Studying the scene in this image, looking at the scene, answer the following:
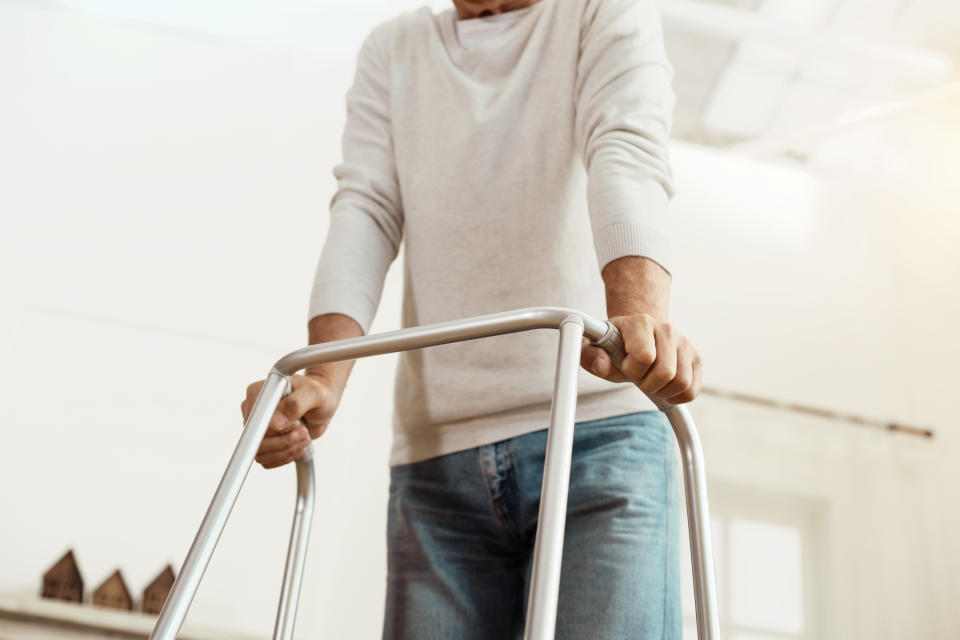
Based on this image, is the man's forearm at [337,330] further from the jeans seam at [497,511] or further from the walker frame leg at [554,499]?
the walker frame leg at [554,499]

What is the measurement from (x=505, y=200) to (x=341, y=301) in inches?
8.5

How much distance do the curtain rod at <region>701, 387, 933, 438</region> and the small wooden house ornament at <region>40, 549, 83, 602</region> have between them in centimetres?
189

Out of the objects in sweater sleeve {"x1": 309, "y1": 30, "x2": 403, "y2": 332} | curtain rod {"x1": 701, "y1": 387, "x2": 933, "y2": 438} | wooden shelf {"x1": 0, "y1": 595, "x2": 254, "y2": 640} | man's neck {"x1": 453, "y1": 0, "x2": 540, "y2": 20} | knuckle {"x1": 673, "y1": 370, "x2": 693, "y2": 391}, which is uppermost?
curtain rod {"x1": 701, "y1": 387, "x2": 933, "y2": 438}

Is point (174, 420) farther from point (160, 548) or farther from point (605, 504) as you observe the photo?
point (605, 504)

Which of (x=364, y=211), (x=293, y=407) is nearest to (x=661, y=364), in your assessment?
(x=293, y=407)

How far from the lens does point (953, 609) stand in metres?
Result: 2.79

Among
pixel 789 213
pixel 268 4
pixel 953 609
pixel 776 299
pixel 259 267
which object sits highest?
pixel 268 4

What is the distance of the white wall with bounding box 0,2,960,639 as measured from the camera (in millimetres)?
2396

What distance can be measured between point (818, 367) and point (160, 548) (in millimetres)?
2125

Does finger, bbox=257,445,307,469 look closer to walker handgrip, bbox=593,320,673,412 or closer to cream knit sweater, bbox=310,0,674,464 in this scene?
cream knit sweater, bbox=310,0,674,464

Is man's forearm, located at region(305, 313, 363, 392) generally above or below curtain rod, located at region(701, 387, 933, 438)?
below

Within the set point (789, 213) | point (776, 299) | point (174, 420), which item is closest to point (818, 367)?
point (776, 299)

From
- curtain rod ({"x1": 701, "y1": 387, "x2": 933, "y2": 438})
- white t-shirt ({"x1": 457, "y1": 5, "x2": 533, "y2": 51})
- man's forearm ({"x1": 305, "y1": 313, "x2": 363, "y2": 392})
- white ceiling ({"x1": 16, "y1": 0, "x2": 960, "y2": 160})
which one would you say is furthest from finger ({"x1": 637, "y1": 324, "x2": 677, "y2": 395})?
white ceiling ({"x1": 16, "y1": 0, "x2": 960, "y2": 160})

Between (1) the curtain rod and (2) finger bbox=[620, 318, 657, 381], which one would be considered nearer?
(2) finger bbox=[620, 318, 657, 381]
